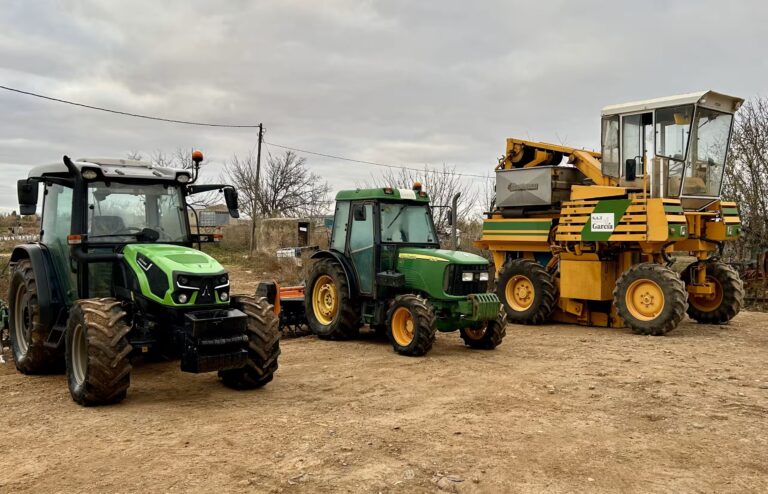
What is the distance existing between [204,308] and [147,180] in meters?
1.78

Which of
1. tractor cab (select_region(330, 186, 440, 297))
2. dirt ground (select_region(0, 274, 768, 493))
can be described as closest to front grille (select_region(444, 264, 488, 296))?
dirt ground (select_region(0, 274, 768, 493))

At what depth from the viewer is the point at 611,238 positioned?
36.8 feet

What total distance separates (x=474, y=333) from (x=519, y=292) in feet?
12.4

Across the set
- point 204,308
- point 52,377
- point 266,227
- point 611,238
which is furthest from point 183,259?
point 266,227

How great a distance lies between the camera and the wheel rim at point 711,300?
11828mm

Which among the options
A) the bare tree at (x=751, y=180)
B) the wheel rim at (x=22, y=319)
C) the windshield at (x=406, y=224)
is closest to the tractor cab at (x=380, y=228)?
the windshield at (x=406, y=224)

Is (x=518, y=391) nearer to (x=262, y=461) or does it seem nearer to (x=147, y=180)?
(x=262, y=461)

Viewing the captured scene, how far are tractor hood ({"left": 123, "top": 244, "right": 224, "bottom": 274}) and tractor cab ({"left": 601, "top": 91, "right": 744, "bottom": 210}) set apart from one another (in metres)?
7.58

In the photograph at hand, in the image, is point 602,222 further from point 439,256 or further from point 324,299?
point 324,299

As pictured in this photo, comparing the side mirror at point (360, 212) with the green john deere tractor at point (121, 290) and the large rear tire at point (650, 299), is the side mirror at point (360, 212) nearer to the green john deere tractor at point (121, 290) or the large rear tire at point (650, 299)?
the green john deere tractor at point (121, 290)

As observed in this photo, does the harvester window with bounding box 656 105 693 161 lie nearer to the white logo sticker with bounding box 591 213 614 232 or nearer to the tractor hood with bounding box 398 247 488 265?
the white logo sticker with bounding box 591 213 614 232

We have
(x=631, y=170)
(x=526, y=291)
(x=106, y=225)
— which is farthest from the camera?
(x=526, y=291)

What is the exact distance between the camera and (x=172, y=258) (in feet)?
20.9

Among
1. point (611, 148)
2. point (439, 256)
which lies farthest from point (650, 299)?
point (439, 256)
